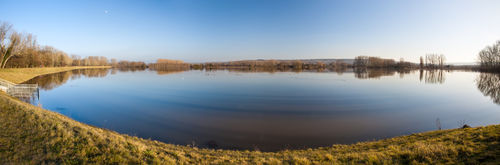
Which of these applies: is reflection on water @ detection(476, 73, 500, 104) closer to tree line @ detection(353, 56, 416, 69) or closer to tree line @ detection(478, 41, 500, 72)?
tree line @ detection(478, 41, 500, 72)

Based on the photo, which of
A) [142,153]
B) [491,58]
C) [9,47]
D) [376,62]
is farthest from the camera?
[376,62]

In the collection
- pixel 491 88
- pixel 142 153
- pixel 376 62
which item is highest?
pixel 376 62

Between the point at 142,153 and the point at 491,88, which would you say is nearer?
the point at 142,153

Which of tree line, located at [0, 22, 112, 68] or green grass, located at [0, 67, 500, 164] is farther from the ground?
tree line, located at [0, 22, 112, 68]

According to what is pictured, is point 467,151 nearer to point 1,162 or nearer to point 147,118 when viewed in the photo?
point 1,162

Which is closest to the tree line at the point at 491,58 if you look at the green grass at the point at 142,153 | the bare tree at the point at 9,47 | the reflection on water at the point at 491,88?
the reflection on water at the point at 491,88

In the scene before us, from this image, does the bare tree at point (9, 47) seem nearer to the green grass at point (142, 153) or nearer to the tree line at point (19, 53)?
the tree line at point (19, 53)

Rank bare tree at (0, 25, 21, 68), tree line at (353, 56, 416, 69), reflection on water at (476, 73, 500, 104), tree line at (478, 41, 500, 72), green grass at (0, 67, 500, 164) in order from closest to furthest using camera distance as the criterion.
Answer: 1. green grass at (0, 67, 500, 164)
2. reflection on water at (476, 73, 500, 104)
3. bare tree at (0, 25, 21, 68)
4. tree line at (478, 41, 500, 72)
5. tree line at (353, 56, 416, 69)

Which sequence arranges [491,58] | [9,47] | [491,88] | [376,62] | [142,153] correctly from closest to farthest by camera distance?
[142,153], [491,88], [9,47], [491,58], [376,62]

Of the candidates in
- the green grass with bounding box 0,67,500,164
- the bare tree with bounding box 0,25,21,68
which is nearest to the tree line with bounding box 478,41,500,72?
the green grass with bounding box 0,67,500,164

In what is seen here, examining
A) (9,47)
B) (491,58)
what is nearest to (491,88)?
(491,58)

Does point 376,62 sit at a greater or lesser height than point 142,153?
greater

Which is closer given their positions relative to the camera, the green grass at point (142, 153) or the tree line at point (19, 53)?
the green grass at point (142, 153)

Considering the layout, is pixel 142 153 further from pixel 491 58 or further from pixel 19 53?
pixel 491 58
